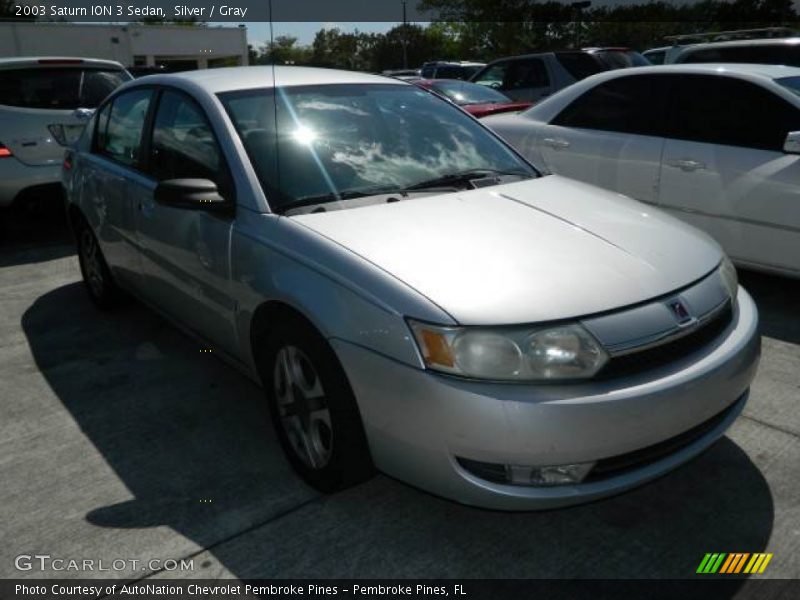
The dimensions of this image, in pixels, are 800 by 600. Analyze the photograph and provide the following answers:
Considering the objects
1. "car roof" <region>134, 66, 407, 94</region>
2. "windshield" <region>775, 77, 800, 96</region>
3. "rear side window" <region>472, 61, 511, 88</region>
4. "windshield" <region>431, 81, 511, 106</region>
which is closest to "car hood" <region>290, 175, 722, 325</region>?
"car roof" <region>134, 66, 407, 94</region>

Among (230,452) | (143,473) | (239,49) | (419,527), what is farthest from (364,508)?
(239,49)

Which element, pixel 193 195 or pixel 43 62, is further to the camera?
pixel 43 62

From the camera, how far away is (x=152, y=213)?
361 cm

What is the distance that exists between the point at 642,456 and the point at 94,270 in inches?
154

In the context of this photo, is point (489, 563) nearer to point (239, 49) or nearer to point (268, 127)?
point (268, 127)

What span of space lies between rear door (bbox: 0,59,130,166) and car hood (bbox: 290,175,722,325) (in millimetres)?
4847

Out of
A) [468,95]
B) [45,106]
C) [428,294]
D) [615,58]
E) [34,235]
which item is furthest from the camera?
[615,58]

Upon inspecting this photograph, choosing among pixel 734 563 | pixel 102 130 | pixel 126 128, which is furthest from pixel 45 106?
pixel 734 563

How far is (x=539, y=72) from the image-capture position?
11992 mm

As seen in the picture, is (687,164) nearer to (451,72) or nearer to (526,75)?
(526,75)

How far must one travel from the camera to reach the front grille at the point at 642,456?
2.27 m

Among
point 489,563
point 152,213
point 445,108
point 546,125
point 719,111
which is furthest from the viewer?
point 546,125

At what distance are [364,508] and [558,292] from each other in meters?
1.13

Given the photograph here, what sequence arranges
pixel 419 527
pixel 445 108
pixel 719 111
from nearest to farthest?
pixel 419 527 → pixel 445 108 → pixel 719 111
